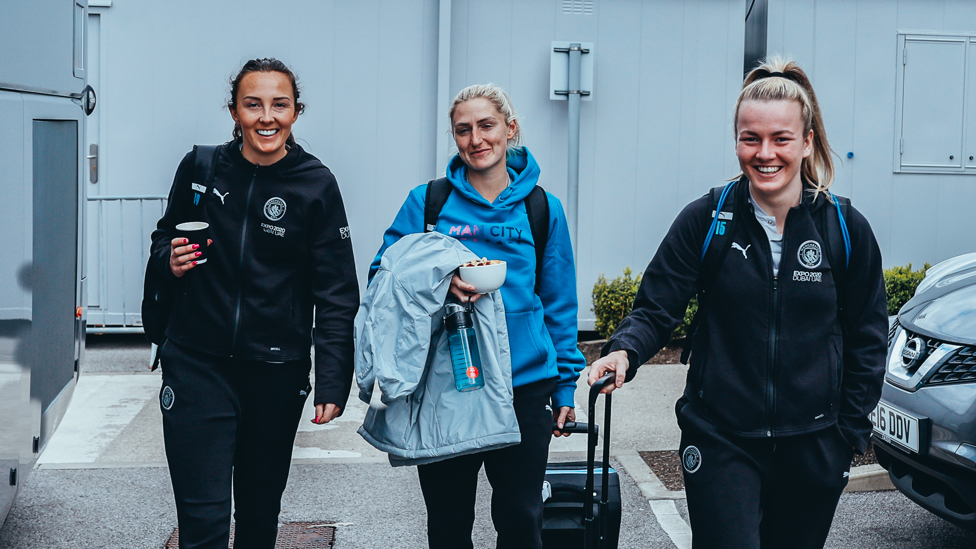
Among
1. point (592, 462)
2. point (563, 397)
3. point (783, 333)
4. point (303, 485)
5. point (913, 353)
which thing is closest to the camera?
point (783, 333)

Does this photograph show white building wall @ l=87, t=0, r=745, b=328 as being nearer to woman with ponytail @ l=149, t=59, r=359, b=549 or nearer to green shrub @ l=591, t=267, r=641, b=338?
green shrub @ l=591, t=267, r=641, b=338

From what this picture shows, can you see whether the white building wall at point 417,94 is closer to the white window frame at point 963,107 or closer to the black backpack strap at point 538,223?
the white window frame at point 963,107

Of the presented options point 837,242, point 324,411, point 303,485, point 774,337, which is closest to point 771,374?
point 774,337

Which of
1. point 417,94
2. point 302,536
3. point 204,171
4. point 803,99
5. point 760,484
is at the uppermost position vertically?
point 417,94

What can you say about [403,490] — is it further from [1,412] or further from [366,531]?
[1,412]

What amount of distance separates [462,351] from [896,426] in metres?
2.05

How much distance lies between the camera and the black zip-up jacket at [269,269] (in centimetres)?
326

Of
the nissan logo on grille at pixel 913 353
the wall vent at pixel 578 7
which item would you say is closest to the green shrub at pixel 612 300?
the wall vent at pixel 578 7

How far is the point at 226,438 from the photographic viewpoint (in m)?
3.26

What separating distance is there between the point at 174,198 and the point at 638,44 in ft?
22.1

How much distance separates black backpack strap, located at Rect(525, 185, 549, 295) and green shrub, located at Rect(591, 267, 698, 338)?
557cm

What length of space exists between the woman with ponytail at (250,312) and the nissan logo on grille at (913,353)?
93.6 inches

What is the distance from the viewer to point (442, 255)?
10.3 ft

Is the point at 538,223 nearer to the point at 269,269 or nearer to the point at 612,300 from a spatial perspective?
the point at 269,269
